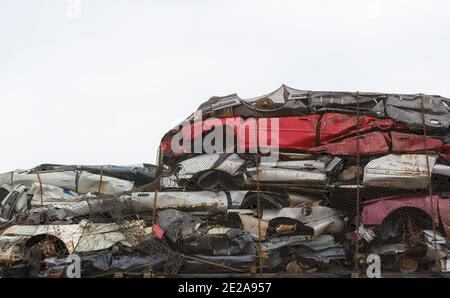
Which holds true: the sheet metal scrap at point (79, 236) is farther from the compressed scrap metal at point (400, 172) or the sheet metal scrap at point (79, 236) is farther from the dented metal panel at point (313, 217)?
the compressed scrap metal at point (400, 172)

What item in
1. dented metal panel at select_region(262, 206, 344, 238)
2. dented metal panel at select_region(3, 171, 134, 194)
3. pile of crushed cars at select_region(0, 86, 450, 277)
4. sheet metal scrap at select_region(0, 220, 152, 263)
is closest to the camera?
pile of crushed cars at select_region(0, 86, 450, 277)

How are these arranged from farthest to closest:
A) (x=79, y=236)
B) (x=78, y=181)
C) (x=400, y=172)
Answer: (x=78, y=181) < (x=400, y=172) < (x=79, y=236)

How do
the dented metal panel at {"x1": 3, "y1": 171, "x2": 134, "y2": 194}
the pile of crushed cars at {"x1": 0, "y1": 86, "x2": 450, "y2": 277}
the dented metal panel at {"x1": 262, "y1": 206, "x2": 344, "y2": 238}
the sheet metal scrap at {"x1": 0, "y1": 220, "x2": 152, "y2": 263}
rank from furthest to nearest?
the dented metal panel at {"x1": 3, "y1": 171, "x2": 134, "y2": 194}
the dented metal panel at {"x1": 262, "y1": 206, "x2": 344, "y2": 238}
the sheet metal scrap at {"x1": 0, "y1": 220, "x2": 152, "y2": 263}
the pile of crushed cars at {"x1": 0, "y1": 86, "x2": 450, "y2": 277}

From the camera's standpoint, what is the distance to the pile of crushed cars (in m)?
11.2

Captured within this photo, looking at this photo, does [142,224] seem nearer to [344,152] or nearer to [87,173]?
[87,173]

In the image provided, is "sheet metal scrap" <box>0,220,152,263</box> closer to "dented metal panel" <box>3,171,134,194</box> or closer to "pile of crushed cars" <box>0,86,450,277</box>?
"pile of crushed cars" <box>0,86,450,277</box>

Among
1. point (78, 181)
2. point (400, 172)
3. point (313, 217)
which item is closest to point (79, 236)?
point (78, 181)

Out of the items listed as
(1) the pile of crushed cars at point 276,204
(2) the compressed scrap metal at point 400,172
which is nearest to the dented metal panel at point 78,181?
(1) the pile of crushed cars at point 276,204

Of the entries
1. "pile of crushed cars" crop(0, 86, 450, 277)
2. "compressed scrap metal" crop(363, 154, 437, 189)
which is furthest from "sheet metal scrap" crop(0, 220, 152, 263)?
"compressed scrap metal" crop(363, 154, 437, 189)

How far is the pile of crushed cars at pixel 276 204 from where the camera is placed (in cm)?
1122

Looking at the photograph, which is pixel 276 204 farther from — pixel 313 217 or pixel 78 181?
pixel 78 181

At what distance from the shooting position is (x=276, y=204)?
11.6 meters

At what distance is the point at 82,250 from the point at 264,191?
3.28m

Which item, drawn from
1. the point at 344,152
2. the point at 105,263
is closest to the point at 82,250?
the point at 105,263
